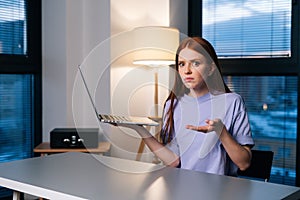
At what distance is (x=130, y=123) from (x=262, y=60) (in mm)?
2026

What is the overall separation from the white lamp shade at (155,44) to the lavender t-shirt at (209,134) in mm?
1161

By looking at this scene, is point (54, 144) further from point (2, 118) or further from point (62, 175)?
point (62, 175)

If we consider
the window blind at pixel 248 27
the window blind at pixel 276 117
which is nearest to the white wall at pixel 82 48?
the window blind at pixel 248 27

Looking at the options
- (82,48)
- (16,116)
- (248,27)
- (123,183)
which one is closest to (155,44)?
(82,48)

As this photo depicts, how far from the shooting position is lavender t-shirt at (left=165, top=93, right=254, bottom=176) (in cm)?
176

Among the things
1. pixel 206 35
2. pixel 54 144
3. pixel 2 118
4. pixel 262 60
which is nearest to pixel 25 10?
pixel 2 118

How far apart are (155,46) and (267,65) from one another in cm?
89

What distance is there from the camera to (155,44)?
9.78 ft

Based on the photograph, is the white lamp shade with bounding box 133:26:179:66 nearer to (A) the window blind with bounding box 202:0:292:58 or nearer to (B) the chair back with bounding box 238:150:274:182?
(A) the window blind with bounding box 202:0:292:58

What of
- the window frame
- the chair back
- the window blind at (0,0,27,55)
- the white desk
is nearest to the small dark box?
the window frame

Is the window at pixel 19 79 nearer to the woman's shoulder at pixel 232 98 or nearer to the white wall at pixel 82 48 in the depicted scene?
the white wall at pixel 82 48

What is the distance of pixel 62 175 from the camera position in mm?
1383

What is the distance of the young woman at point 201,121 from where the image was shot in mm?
1732

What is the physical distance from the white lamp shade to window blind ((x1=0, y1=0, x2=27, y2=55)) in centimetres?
92
